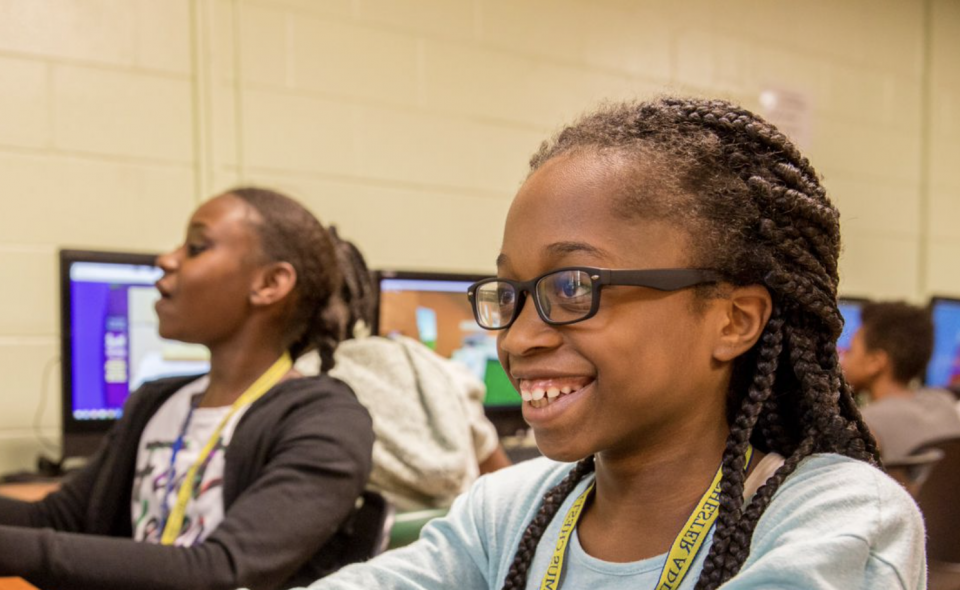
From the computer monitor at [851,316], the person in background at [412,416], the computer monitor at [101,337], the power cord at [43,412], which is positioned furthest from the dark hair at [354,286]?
the computer monitor at [851,316]

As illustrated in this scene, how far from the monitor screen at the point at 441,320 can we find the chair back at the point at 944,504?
103cm

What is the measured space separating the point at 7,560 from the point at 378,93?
199 cm

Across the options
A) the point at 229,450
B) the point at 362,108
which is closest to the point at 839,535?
the point at 229,450

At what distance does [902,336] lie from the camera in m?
3.08

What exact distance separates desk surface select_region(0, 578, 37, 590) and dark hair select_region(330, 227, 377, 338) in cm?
87

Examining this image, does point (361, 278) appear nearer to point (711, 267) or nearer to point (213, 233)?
point (213, 233)

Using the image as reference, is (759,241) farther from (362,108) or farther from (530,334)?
(362,108)

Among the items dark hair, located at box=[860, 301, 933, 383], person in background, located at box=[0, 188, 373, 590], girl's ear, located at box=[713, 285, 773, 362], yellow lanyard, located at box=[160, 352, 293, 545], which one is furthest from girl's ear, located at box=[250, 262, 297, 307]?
dark hair, located at box=[860, 301, 933, 383]

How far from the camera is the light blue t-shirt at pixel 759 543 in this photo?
653mm

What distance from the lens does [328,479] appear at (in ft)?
4.43

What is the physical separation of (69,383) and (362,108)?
1214 mm

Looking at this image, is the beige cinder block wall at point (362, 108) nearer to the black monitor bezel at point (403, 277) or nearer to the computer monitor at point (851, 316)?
the black monitor bezel at point (403, 277)

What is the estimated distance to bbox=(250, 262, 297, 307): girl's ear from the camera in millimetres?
1628

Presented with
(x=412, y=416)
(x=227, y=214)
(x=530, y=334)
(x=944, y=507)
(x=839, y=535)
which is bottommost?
(x=944, y=507)
